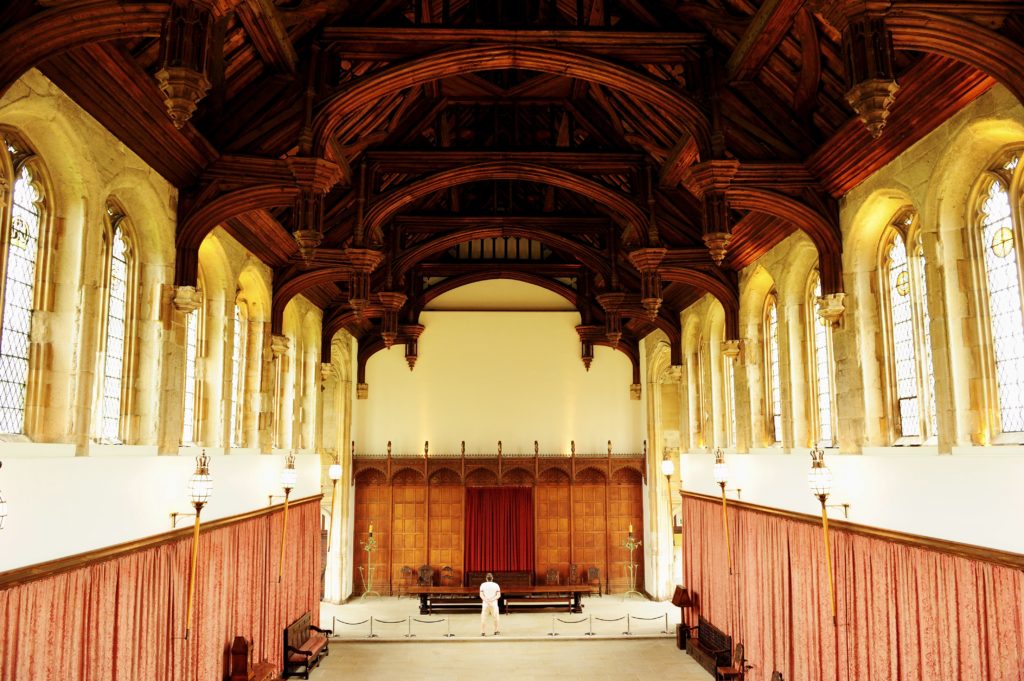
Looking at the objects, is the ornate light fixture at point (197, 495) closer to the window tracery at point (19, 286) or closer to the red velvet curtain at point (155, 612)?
the red velvet curtain at point (155, 612)

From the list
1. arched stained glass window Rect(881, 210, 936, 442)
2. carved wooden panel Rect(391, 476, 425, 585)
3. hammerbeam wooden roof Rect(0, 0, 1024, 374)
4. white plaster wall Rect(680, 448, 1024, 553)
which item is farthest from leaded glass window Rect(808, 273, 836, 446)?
carved wooden panel Rect(391, 476, 425, 585)

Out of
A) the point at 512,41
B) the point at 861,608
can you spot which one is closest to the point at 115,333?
the point at 512,41

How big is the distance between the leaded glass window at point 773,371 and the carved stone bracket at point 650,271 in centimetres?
207

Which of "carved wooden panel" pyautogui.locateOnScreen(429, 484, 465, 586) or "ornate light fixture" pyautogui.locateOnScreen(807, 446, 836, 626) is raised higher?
"ornate light fixture" pyautogui.locateOnScreen(807, 446, 836, 626)

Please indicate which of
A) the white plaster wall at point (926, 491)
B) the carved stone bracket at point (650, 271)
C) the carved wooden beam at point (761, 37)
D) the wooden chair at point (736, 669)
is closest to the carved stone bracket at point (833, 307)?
the white plaster wall at point (926, 491)

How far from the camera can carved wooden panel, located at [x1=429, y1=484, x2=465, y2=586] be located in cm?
2239

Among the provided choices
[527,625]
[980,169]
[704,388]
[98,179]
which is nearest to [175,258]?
[98,179]

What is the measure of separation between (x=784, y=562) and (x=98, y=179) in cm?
1049

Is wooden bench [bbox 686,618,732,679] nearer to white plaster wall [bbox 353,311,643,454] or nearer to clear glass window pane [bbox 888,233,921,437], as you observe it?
clear glass window pane [bbox 888,233,921,437]

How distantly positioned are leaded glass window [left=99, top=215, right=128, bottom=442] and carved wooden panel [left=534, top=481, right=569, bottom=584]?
15.1 metres

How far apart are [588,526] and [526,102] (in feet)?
44.6

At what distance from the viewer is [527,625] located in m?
18.8

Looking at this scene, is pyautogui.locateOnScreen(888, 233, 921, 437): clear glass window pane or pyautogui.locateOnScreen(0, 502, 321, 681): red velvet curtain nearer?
pyautogui.locateOnScreen(0, 502, 321, 681): red velvet curtain

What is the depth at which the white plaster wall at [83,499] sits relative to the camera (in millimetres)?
6461
